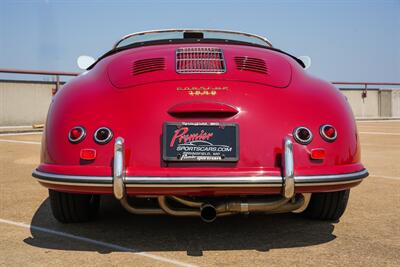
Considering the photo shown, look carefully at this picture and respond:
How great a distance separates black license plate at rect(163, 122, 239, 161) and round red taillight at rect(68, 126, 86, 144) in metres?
0.49

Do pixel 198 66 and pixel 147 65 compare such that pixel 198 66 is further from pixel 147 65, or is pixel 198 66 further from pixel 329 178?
pixel 329 178

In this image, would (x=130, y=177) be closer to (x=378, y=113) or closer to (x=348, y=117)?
(x=348, y=117)

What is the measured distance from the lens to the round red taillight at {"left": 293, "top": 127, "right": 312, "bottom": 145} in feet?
9.35

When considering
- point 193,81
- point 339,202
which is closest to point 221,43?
point 193,81

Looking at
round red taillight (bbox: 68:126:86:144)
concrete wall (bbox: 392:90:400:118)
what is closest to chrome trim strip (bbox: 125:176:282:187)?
round red taillight (bbox: 68:126:86:144)

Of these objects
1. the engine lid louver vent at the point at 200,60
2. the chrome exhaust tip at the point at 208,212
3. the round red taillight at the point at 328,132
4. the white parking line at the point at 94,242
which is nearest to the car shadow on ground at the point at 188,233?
the white parking line at the point at 94,242

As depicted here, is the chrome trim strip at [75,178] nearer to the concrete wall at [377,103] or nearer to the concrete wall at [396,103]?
the concrete wall at [377,103]

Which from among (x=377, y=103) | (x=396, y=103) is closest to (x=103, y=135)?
(x=377, y=103)

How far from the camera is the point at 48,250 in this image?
2.94 meters

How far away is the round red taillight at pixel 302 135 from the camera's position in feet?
9.35

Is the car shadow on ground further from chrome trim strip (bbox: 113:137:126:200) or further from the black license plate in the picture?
the black license plate

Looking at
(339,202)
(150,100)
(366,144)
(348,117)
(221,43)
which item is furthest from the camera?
(366,144)

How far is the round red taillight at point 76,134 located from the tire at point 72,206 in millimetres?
541

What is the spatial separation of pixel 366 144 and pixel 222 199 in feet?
25.3
